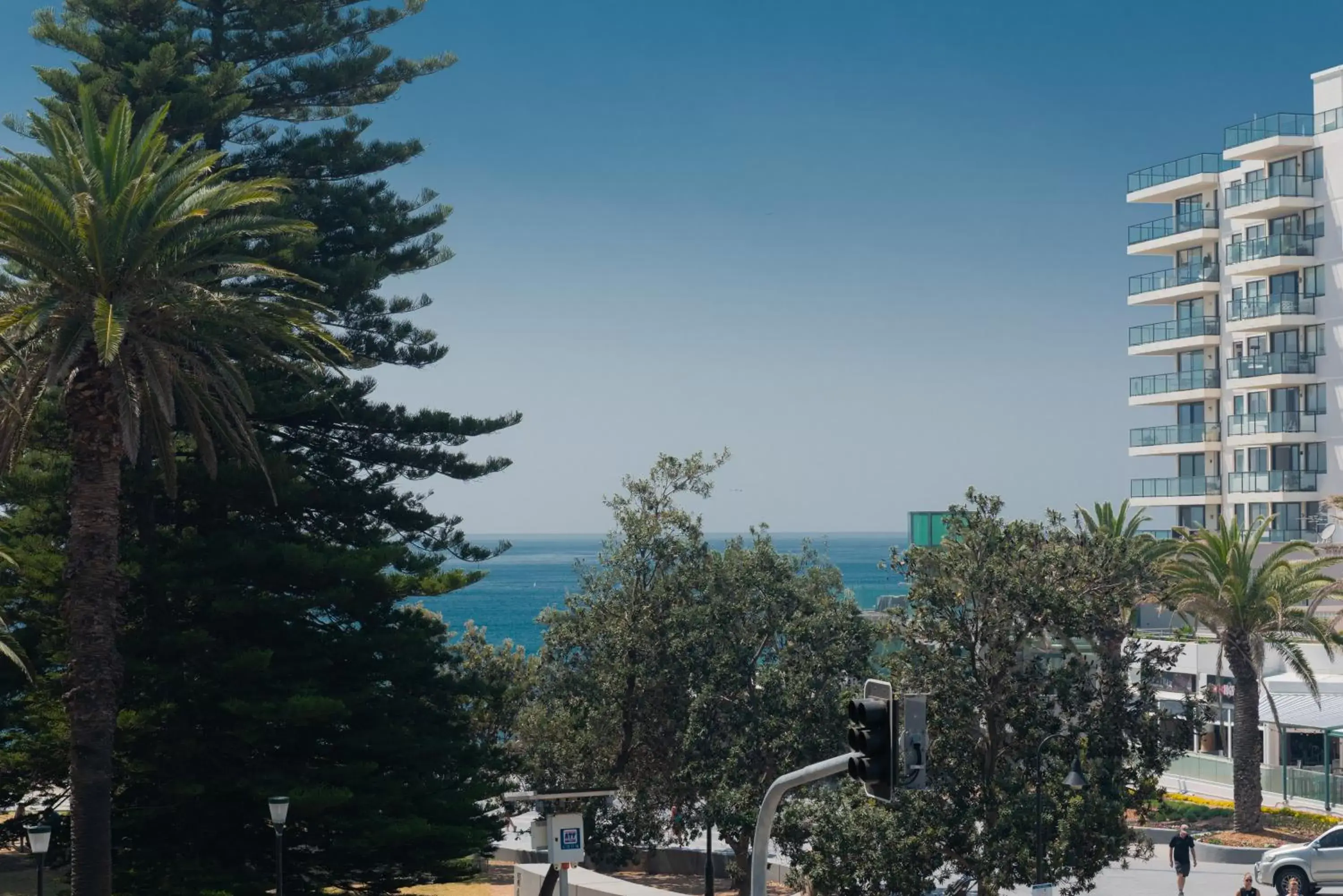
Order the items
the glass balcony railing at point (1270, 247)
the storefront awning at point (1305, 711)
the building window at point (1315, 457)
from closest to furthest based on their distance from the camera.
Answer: the storefront awning at point (1305, 711) → the building window at point (1315, 457) → the glass balcony railing at point (1270, 247)

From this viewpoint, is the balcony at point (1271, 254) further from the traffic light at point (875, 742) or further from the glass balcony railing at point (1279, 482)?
the traffic light at point (875, 742)

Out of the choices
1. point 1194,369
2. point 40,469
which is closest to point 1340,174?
point 1194,369

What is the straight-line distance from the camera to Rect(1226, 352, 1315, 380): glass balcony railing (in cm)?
6262

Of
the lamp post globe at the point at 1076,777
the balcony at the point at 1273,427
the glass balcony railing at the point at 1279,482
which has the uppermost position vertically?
the balcony at the point at 1273,427

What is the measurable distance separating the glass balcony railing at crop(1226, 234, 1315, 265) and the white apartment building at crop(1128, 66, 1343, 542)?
5 cm

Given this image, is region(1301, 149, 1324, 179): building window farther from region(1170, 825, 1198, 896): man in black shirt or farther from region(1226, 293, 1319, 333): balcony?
region(1170, 825, 1198, 896): man in black shirt

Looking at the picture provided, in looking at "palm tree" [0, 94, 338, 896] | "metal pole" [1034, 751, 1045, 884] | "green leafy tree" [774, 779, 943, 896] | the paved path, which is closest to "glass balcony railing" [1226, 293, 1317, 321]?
the paved path

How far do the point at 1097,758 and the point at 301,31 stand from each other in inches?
1012

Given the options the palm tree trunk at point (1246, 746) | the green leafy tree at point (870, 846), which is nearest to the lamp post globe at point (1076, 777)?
the green leafy tree at point (870, 846)

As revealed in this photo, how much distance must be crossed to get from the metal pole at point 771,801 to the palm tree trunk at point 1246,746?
1141 inches

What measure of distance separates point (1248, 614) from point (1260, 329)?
28105 millimetres

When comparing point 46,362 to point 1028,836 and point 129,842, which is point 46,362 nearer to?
point 129,842

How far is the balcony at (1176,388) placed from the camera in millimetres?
68188

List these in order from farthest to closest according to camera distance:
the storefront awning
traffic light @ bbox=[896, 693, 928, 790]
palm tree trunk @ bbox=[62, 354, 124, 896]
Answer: the storefront awning → palm tree trunk @ bbox=[62, 354, 124, 896] → traffic light @ bbox=[896, 693, 928, 790]
